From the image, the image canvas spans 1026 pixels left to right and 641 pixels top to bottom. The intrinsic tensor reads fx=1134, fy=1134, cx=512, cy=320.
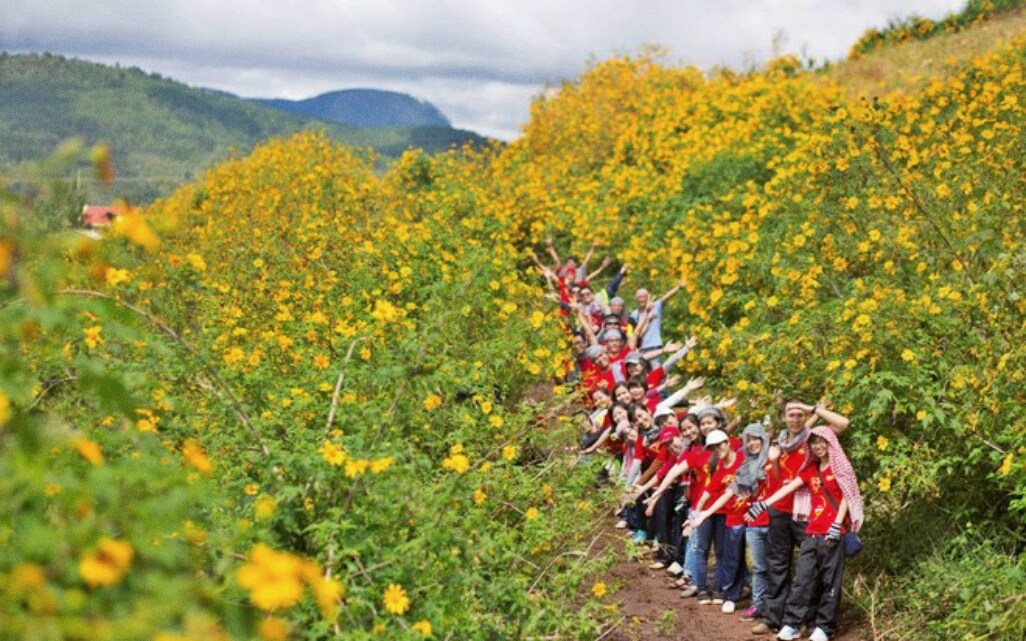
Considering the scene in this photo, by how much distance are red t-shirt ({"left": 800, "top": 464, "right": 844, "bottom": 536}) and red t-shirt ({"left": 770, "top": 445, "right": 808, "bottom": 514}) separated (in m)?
0.12

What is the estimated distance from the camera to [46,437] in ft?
6.82

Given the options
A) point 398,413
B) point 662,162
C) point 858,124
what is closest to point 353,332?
point 398,413

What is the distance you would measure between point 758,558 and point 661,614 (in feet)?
2.94

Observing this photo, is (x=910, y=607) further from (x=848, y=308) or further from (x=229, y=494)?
→ (x=229, y=494)

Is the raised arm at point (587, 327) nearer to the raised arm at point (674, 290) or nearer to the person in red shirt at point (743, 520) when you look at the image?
the raised arm at point (674, 290)

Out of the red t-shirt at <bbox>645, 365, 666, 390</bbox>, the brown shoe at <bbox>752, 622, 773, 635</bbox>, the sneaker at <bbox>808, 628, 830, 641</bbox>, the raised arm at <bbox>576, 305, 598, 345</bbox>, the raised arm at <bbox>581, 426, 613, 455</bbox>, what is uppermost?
the raised arm at <bbox>576, 305, 598, 345</bbox>

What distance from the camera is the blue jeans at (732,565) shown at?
7.39m

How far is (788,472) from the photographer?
680 cm

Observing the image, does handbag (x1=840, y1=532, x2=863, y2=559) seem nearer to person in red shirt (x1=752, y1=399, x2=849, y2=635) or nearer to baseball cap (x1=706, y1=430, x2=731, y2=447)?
person in red shirt (x1=752, y1=399, x2=849, y2=635)

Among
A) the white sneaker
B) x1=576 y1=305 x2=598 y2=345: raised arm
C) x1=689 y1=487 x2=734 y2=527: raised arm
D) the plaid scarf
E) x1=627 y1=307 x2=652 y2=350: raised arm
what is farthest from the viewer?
x1=576 y1=305 x2=598 y2=345: raised arm

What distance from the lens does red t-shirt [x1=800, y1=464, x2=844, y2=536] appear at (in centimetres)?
657

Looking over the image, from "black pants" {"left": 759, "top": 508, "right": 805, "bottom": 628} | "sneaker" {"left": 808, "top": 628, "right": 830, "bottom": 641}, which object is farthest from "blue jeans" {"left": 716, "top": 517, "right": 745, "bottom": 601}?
"sneaker" {"left": 808, "top": 628, "right": 830, "bottom": 641}

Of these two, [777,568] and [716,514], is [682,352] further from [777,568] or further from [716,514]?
[777,568]

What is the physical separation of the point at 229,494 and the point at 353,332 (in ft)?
6.63
